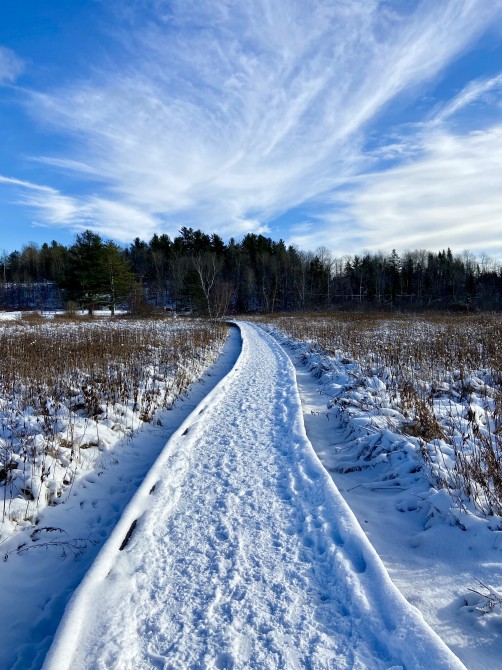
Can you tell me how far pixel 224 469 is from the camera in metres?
4.74

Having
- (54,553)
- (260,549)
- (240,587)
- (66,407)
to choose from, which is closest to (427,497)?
(260,549)

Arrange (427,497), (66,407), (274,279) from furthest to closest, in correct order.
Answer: (274,279), (66,407), (427,497)

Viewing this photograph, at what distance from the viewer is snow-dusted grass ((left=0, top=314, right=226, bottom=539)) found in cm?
411

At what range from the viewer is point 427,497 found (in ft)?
12.7

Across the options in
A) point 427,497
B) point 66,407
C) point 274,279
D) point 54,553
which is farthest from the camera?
point 274,279

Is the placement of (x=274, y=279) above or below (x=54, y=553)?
above

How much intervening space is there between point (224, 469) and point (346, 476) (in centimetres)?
164

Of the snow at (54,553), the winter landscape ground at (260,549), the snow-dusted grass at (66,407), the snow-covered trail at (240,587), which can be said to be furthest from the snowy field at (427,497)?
the snow-dusted grass at (66,407)

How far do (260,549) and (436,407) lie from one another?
199 inches

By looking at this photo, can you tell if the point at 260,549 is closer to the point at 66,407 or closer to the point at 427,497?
the point at 427,497

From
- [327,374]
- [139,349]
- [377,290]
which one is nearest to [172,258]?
[377,290]

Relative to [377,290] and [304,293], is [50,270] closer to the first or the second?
[304,293]

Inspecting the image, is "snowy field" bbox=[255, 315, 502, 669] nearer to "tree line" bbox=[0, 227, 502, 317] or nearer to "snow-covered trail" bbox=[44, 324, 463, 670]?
"snow-covered trail" bbox=[44, 324, 463, 670]

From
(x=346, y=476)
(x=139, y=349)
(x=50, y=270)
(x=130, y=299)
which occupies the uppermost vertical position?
(x=50, y=270)
